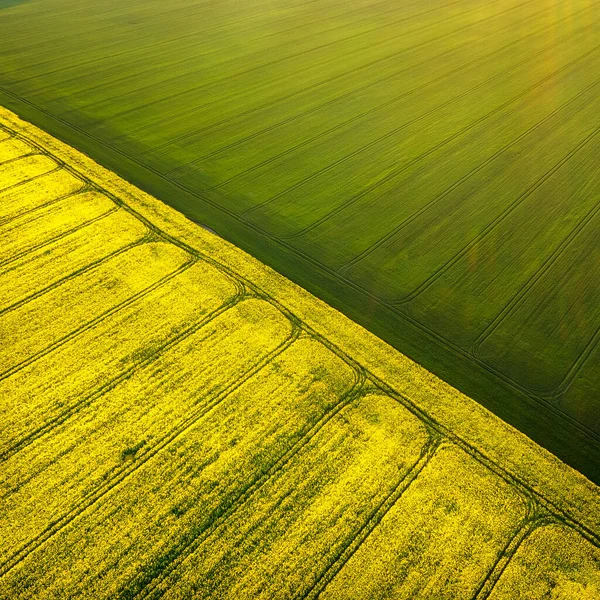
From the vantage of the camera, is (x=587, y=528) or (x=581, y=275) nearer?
(x=587, y=528)

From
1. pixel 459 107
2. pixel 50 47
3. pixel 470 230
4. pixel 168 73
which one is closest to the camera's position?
pixel 470 230

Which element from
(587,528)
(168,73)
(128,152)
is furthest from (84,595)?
(168,73)

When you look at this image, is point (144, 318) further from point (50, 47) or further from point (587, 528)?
point (50, 47)

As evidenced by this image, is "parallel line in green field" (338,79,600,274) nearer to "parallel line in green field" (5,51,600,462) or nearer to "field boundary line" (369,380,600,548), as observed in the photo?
"parallel line in green field" (5,51,600,462)

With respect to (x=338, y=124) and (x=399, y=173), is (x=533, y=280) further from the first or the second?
(x=338, y=124)

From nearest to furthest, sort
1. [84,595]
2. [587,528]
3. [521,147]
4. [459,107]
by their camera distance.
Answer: [84,595], [587,528], [521,147], [459,107]
